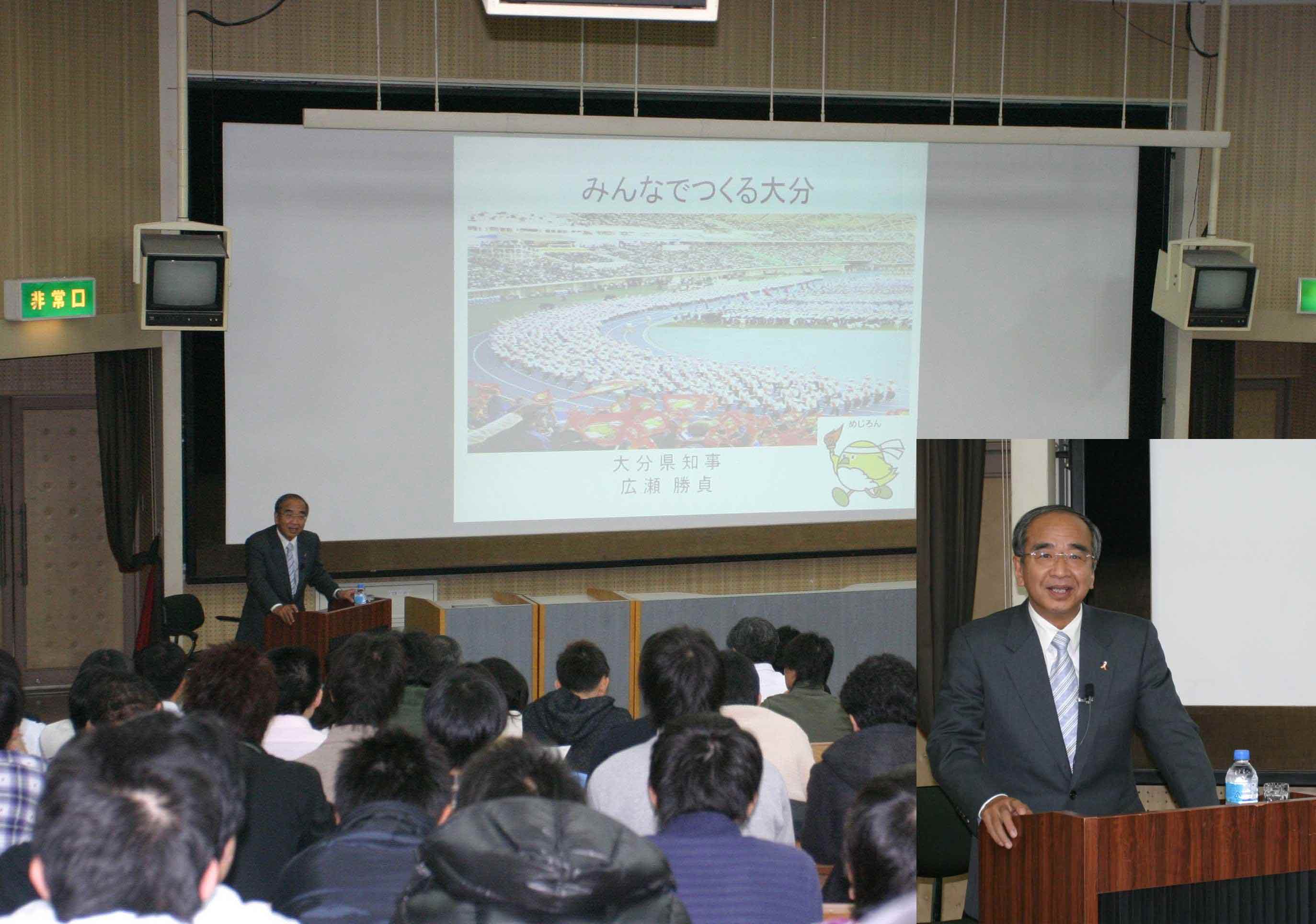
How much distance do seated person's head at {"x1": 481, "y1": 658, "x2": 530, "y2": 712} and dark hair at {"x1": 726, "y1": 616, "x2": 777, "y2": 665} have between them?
1.18 m

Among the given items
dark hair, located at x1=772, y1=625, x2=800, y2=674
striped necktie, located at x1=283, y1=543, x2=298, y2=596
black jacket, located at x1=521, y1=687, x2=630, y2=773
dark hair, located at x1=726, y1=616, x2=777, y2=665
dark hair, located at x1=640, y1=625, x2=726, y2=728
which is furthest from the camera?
striped necktie, located at x1=283, y1=543, x2=298, y2=596

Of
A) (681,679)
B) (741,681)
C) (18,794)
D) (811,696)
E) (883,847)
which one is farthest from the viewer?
(811,696)

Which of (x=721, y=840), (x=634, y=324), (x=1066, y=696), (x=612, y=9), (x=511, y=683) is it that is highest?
(x=612, y=9)

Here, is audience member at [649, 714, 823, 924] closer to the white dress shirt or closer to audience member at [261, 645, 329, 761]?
the white dress shirt

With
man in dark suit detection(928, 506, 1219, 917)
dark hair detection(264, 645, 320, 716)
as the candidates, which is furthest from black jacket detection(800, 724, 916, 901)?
dark hair detection(264, 645, 320, 716)

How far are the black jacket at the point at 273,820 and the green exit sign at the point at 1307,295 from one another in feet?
23.4

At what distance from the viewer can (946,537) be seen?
3.53 m

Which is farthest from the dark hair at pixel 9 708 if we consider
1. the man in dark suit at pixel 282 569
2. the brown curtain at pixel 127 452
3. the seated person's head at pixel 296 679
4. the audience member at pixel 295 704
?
the brown curtain at pixel 127 452

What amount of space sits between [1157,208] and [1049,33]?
1246mm

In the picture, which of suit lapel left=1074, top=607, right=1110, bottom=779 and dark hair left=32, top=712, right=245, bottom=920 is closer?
dark hair left=32, top=712, right=245, bottom=920

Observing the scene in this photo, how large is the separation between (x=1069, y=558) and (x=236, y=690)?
194 cm

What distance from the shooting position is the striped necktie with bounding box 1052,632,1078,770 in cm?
309

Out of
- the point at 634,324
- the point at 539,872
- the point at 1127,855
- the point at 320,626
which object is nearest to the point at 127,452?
the point at 320,626

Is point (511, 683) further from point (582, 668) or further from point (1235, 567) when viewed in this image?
point (1235, 567)
